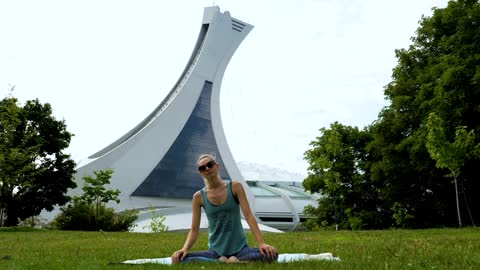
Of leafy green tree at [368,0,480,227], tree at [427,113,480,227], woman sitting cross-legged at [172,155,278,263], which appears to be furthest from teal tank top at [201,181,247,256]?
leafy green tree at [368,0,480,227]

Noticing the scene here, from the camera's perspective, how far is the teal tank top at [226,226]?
5020mm

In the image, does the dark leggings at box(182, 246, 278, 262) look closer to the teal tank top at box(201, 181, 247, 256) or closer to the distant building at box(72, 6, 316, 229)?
the teal tank top at box(201, 181, 247, 256)

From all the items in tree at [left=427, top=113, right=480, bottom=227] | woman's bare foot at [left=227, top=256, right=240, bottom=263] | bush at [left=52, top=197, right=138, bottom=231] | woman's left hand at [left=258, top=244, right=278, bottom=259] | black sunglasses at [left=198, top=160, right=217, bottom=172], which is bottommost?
woman's bare foot at [left=227, top=256, right=240, bottom=263]

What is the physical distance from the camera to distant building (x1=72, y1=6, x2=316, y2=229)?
44.3 meters

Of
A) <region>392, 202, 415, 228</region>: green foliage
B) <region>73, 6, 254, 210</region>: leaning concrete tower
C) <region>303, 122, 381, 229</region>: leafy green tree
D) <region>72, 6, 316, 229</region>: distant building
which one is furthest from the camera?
<region>73, 6, 254, 210</region>: leaning concrete tower

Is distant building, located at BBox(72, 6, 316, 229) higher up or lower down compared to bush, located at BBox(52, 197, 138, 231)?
higher up

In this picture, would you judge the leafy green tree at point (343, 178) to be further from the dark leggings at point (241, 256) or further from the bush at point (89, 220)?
the dark leggings at point (241, 256)

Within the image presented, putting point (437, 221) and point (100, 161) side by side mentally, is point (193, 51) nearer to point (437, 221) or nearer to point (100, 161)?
point (100, 161)

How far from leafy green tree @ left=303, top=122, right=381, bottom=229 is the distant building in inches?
540

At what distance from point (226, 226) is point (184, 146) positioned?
4371cm

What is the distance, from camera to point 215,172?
195 inches

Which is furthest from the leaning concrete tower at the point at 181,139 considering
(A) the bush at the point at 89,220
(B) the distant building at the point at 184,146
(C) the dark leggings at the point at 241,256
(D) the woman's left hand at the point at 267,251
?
(D) the woman's left hand at the point at 267,251

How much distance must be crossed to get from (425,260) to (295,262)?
1360 mm

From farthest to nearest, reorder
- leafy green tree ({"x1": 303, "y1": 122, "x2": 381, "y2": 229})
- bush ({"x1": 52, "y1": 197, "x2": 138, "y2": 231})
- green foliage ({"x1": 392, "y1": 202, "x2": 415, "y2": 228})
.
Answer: leafy green tree ({"x1": 303, "y1": 122, "x2": 381, "y2": 229})
green foliage ({"x1": 392, "y1": 202, "x2": 415, "y2": 228})
bush ({"x1": 52, "y1": 197, "x2": 138, "y2": 231})
